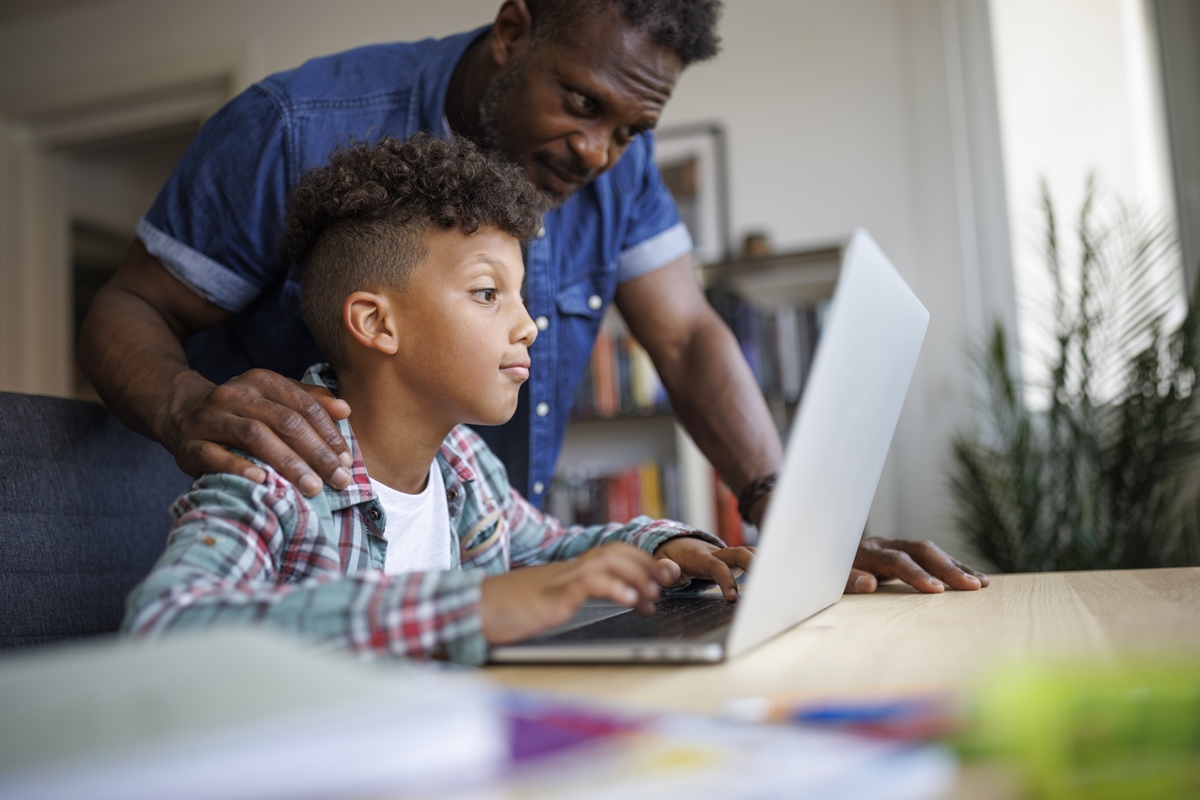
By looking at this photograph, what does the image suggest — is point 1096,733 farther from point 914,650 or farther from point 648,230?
point 648,230

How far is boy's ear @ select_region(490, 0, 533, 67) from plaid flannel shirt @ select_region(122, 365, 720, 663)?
1.70ft

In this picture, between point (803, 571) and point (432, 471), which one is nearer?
point (803, 571)

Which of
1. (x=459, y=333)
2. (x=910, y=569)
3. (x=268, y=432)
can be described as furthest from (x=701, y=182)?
(x=268, y=432)

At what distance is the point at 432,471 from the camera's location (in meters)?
1.18

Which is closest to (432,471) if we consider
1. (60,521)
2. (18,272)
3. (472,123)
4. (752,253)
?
(60,521)

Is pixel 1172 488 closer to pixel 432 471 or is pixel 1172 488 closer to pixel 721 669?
pixel 432 471

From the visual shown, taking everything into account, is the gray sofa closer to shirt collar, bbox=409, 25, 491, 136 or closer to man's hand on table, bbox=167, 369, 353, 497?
man's hand on table, bbox=167, 369, 353, 497

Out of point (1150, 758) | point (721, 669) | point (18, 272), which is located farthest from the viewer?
point (18, 272)

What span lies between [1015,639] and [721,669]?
0.20m

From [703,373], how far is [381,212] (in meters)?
0.63

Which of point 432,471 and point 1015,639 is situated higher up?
point 432,471

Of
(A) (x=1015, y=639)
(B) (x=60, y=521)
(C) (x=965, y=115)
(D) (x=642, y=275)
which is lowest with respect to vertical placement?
(A) (x=1015, y=639)

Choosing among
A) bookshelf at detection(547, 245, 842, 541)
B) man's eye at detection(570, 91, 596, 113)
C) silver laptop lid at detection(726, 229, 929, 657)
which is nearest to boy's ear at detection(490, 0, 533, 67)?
man's eye at detection(570, 91, 596, 113)

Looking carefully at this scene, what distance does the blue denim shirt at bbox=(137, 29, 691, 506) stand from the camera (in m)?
1.24
